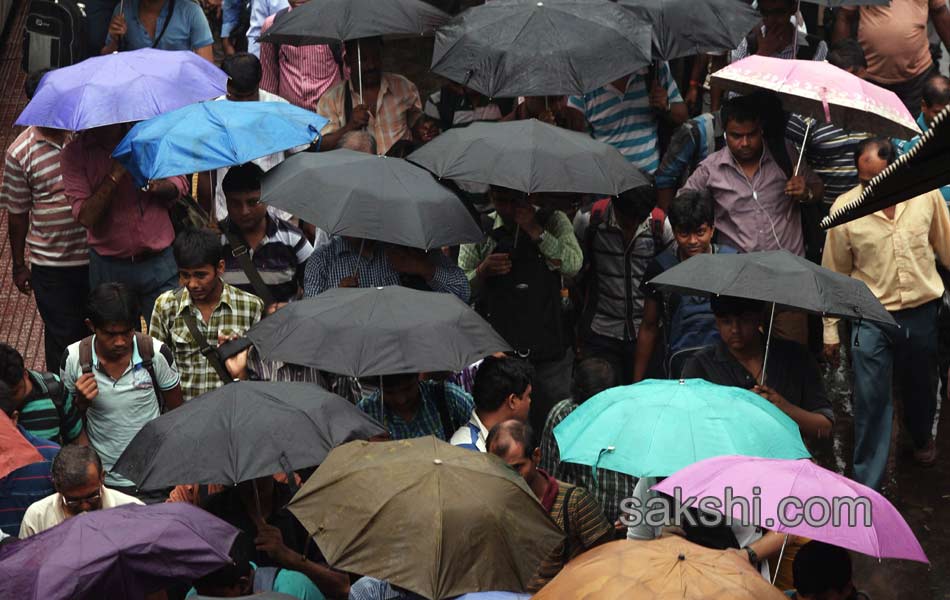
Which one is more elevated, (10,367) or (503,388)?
(503,388)

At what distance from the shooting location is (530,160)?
819 centimetres

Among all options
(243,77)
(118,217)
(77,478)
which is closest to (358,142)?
(243,77)

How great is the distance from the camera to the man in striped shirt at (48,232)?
932cm

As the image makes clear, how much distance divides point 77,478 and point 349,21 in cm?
397

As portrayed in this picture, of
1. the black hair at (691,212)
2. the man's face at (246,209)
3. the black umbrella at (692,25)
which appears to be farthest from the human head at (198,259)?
the black umbrella at (692,25)

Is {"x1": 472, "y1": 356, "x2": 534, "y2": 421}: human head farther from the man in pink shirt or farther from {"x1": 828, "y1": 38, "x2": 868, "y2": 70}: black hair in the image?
{"x1": 828, "y1": 38, "x2": 868, "y2": 70}: black hair

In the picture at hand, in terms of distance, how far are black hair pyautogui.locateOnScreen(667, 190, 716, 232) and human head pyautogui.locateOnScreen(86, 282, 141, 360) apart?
301 centimetres

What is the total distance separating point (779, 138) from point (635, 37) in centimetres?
107

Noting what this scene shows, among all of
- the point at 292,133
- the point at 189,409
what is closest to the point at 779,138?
the point at 292,133

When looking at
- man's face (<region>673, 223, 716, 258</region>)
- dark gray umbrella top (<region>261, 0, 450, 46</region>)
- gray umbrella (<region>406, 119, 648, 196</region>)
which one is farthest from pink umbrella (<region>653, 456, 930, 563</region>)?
dark gray umbrella top (<region>261, 0, 450, 46</region>)

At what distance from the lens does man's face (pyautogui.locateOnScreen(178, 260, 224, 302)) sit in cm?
802

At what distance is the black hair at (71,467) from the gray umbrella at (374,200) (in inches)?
70.6

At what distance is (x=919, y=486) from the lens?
361 inches

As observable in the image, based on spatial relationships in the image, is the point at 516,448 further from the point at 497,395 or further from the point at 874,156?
the point at 874,156
